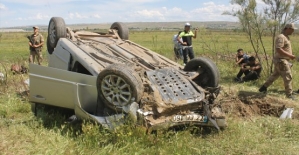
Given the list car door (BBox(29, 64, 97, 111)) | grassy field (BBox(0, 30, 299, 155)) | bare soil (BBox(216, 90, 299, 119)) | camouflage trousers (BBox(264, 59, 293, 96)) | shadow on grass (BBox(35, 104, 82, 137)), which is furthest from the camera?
camouflage trousers (BBox(264, 59, 293, 96))

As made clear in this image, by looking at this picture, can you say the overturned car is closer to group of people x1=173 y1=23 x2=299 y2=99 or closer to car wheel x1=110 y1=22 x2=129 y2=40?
car wheel x1=110 y1=22 x2=129 y2=40

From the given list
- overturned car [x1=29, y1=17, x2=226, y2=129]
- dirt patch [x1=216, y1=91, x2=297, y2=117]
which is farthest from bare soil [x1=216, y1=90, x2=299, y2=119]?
overturned car [x1=29, y1=17, x2=226, y2=129]

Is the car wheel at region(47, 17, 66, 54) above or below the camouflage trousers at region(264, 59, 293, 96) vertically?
above

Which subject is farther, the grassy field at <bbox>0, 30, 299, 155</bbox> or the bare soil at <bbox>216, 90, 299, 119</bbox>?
the bare soil at <bbox>216, 90, 299, 119</bbox>

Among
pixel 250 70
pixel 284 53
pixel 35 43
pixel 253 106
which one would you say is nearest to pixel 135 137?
pixel 253 106

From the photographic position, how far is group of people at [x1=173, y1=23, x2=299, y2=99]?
23.0 ft

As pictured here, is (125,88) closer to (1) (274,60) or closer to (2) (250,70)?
(1) (274,60)

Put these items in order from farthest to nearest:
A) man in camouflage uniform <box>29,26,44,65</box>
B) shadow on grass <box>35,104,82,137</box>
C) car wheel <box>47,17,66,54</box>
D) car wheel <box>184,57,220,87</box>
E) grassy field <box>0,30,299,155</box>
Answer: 1. man in camouflage uniform <box>29,26,44,65</box>
2. car wheel <box>47,17,66,54</box>
3. car wheel <box>184,57,220,87</box>
4. shadow on grass <box>35,104,82,137</box>
5. grassy field <box>0,30,299,155</box>

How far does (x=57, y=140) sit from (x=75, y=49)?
5.74 ft

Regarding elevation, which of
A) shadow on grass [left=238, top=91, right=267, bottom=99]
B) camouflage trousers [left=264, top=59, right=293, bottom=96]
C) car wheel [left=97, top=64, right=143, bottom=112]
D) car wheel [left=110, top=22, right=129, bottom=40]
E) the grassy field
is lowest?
shadow on grass [left=238, top=91, right=267, bottom=99]

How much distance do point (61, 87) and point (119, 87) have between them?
0.97 metres

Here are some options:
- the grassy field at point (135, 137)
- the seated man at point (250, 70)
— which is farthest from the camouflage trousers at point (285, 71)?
the seated man at point (250, 70)

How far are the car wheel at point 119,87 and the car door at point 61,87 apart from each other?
0.27 metres

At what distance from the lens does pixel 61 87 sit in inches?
189
